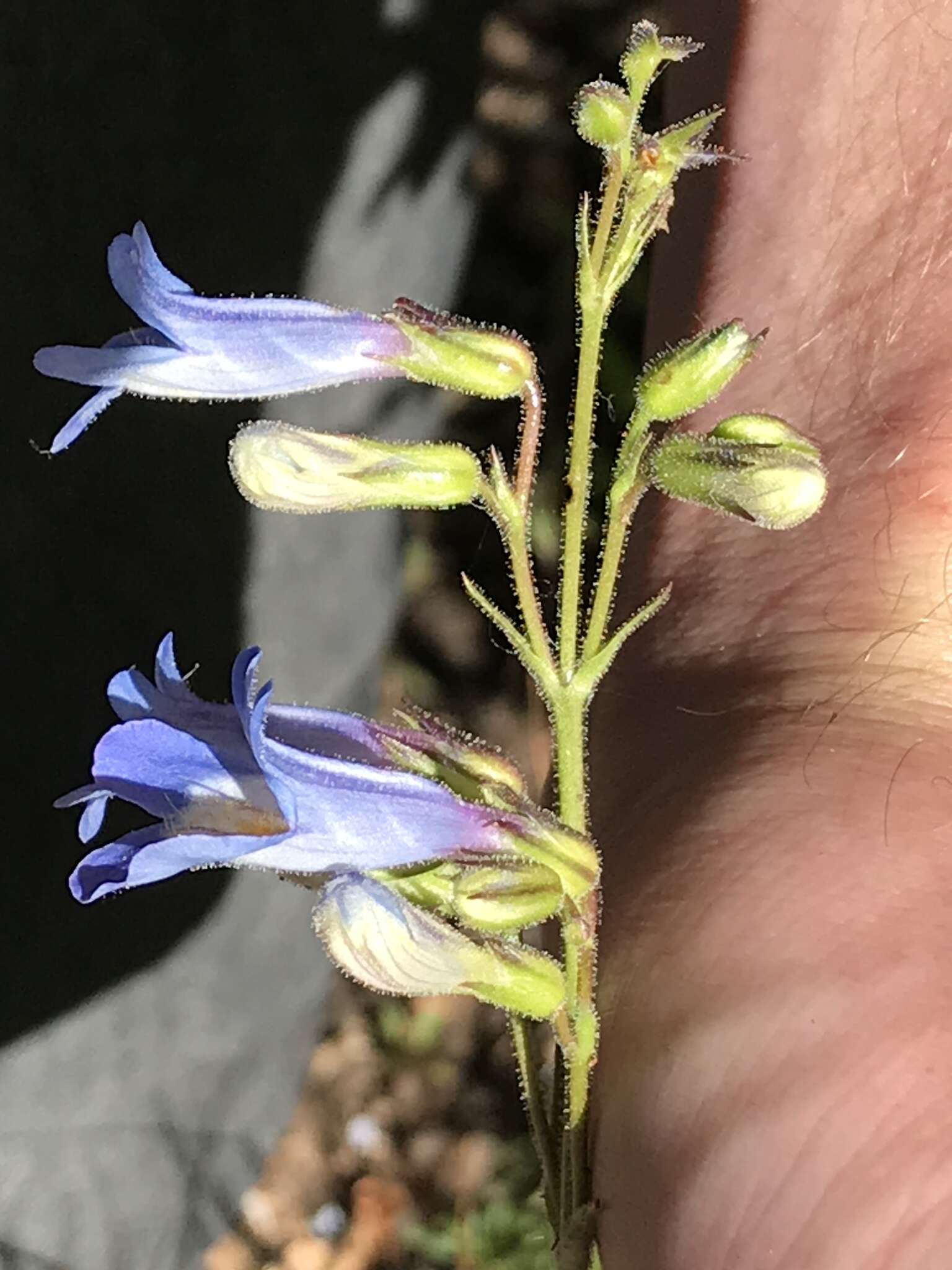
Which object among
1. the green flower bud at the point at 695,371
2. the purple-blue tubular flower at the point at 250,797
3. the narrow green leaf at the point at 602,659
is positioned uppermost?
the green flower bud at the point at 695,371

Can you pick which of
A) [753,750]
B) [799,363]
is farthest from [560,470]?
[753,750]

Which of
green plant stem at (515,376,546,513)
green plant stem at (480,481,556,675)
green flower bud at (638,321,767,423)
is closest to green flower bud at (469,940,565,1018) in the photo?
green plant stem at (480,481,556,675)

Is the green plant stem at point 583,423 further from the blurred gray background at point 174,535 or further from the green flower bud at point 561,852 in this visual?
the blurred gray background at point 174,535

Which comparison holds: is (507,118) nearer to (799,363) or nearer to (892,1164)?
(799,363)

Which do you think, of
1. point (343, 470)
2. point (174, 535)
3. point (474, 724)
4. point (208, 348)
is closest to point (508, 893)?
point (343, 470)

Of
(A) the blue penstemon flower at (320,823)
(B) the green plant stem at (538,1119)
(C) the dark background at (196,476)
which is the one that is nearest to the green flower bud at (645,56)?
(A) the blue penstemon flower at (320,823)

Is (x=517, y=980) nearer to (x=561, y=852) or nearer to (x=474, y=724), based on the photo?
(x=561, y=852)
